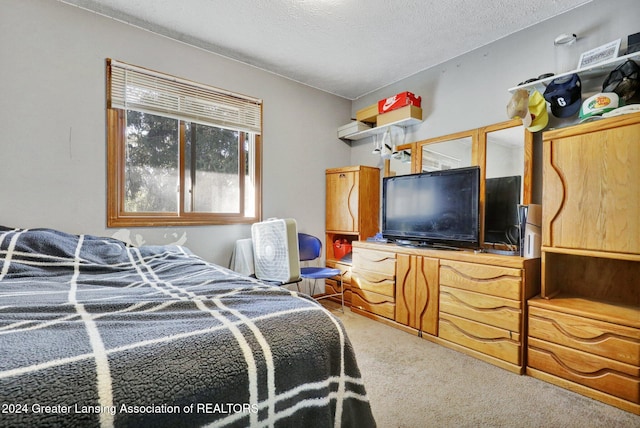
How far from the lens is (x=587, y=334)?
1.76 meters

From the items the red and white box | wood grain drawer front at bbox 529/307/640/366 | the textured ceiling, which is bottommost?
wood grain drawer front at bbox 529/307/640/366

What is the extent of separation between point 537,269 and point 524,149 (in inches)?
36.3

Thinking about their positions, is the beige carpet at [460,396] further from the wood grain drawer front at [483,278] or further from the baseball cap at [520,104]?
the baseball cap at [520,104]

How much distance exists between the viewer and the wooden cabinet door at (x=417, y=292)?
2.47 meters

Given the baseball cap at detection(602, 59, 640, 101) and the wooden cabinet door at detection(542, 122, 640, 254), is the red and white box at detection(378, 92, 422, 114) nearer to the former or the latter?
the wooden cabinet door at detection(542, 122, 640, 254)

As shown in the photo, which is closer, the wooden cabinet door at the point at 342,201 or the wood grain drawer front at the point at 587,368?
the wood grain drawer front at the point at 587,368

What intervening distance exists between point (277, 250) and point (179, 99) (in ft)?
5.20

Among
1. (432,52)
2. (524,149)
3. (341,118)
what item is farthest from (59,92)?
(524,149)

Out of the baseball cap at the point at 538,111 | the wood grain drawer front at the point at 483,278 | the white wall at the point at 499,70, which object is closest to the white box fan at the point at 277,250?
the wood grain drawer front at the point at 483,278

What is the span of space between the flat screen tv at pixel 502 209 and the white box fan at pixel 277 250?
1615 mm

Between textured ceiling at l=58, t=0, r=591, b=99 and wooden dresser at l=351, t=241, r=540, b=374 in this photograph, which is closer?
wooden dresser at l=351, t=241, r=540, b=374

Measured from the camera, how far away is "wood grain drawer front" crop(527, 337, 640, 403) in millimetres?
1617

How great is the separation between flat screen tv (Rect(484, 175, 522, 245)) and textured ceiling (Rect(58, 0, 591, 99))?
1.23 meters

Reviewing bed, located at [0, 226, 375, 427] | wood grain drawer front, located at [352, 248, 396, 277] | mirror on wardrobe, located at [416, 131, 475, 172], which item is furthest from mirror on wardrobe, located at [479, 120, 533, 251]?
bed, located at [0, 226, 375, 427]
